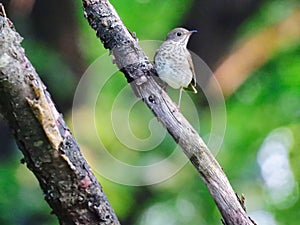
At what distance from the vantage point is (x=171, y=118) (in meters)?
1.29

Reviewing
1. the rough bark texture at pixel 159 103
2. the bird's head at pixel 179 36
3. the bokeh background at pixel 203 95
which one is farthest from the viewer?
the bokeh background at pixel 203 95

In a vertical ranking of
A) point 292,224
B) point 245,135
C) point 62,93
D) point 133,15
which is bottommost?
point 292,224

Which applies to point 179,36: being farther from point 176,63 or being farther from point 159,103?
point 159,103

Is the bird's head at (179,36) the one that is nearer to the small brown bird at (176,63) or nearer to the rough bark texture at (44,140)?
the small brown bird at (176,63)

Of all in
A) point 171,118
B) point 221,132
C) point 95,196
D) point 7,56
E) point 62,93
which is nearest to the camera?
point 7,56

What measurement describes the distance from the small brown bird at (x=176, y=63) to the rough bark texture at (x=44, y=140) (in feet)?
1.20

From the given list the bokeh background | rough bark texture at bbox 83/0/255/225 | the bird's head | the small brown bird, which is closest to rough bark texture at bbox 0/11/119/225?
rough bark texture at bbox 83/0/255/225

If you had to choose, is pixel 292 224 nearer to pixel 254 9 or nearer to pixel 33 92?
pixel 254 9

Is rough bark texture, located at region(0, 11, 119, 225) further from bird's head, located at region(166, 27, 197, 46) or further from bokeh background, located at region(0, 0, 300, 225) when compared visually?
bokeh background, located at region(0, 0, 300, 225)

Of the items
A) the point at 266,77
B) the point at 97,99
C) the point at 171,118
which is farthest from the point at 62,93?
the point at 171,118

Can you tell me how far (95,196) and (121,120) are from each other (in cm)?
109

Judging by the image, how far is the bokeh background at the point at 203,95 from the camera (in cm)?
227

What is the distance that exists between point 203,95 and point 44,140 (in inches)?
51.5

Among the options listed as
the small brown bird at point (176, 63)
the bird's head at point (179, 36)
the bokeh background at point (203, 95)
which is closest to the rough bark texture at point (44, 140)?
the small brown bird at point (176, 63)
